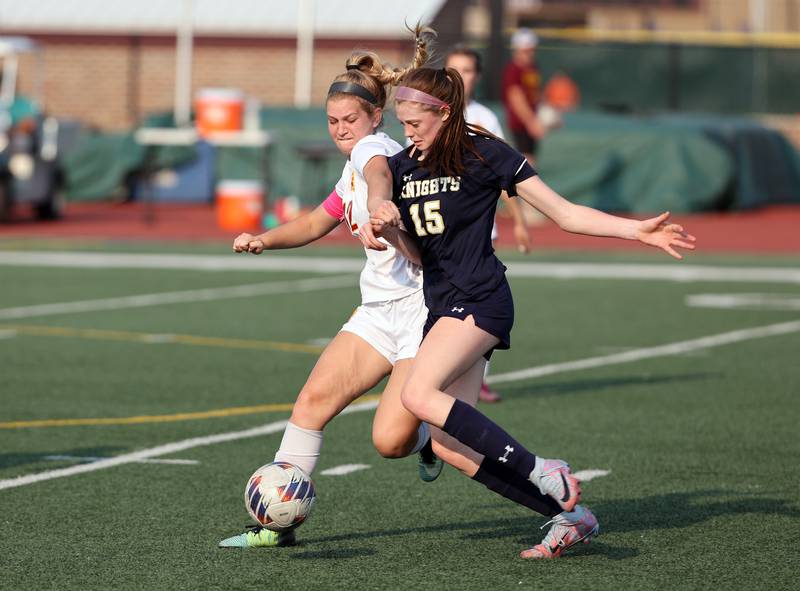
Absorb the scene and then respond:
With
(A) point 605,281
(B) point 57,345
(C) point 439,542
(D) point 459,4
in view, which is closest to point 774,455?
(C) point 439,542

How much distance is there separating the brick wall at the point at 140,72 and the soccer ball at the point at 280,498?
104 feet

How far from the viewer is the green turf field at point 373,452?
5973mm

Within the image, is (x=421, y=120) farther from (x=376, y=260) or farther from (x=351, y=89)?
(x=376, y=260)

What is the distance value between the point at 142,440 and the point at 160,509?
73.4 inches

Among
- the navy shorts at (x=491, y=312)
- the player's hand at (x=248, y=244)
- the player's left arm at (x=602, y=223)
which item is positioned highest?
the player's left arm at (x=602, y=223)

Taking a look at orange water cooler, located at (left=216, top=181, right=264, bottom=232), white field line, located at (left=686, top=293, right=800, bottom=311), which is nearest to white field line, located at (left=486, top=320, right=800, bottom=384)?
white field line, located at (left=686, top=293, right=800, bottom=311)

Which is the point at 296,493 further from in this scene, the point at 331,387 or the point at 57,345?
the point at 57,345

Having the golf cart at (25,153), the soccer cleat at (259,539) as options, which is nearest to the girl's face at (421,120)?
the soccer cleat at (259,539)

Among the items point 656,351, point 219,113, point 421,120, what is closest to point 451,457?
point 421,120

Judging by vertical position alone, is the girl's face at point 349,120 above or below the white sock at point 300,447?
above

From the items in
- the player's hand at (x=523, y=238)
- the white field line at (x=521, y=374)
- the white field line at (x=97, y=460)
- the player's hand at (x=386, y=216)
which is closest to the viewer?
the player's hand at (x=386, y=216)

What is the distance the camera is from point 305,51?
36625mm

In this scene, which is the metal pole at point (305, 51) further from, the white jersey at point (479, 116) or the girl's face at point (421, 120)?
the girl's face at point (421, 120)

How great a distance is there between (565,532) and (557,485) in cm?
25
